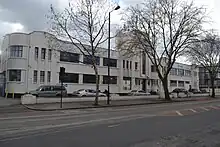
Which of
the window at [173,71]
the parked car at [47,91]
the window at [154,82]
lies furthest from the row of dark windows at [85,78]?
the window at [173,71]

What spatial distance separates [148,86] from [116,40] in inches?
1104

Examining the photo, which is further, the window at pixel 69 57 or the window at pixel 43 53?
the window at pixel 69 57

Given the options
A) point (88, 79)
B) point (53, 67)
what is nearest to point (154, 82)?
point (88, 79)

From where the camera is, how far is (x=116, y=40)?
40.5 metres

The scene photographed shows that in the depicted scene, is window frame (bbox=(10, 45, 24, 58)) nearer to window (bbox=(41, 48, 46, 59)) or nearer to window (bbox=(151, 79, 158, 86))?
window (bbox=(41, 48, 46, 59))

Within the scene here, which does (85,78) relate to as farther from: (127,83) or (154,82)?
(154,82)

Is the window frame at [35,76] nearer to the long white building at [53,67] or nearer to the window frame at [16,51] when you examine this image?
the long white building at [53,67]

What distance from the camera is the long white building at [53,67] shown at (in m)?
41.1

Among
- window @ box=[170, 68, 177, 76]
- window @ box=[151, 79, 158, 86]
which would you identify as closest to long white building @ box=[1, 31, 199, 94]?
window @ box=[151, 79, 158, 86]

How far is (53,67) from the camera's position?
44.8m

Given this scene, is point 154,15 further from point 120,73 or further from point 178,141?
point 178,141

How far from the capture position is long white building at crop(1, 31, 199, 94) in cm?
4112

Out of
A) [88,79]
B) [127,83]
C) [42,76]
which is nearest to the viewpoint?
[42,76]

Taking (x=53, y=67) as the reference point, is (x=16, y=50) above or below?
above
